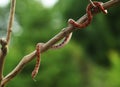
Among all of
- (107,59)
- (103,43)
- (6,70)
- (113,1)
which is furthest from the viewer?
(103,43)

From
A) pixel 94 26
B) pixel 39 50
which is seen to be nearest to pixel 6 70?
pixel 94 26

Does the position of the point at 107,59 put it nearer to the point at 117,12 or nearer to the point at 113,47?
the point at 113,47

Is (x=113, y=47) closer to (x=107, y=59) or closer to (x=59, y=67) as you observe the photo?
(x=107, y=59)

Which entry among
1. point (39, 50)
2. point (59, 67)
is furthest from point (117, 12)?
point (39, 50)

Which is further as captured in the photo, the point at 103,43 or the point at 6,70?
the point at 103,43

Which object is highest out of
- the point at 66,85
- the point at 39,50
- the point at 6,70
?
the point at 39,50

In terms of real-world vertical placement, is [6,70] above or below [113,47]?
above

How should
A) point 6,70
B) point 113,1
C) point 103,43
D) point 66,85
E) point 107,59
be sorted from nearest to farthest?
point 113,1
point 6,70
point 66,85
point 107,59
point 103,43
